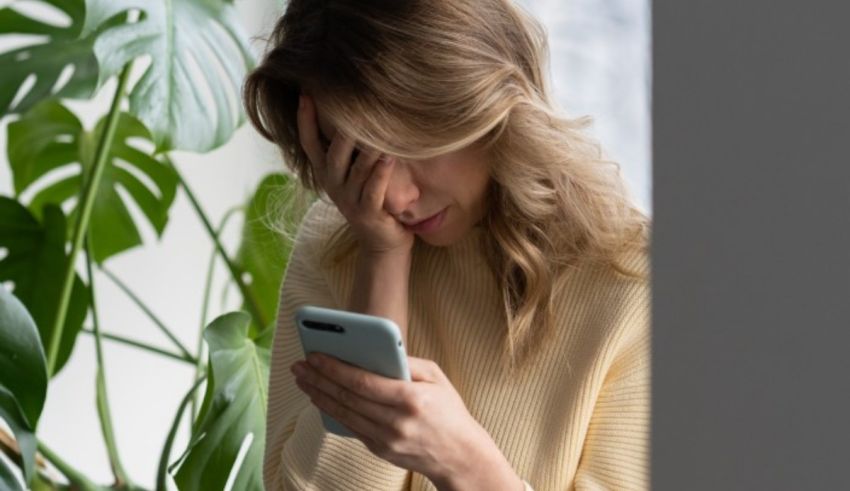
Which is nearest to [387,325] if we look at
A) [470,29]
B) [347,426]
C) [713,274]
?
[347,426]

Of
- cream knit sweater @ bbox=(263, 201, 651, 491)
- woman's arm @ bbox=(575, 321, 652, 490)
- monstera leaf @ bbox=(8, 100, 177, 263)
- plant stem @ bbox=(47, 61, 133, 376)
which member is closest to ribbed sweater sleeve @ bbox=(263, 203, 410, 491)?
cream knit sweater @ bbox=(263, 201, 651, 491)

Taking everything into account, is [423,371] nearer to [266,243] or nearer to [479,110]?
[479,110]

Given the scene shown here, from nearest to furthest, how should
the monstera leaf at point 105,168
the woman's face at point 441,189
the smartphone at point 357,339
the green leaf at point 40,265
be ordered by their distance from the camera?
the smartphone at point 357,339 < the woman's face at point 441,189 < the green leaf at point 40,265 < the monstera leaf at point 105,168

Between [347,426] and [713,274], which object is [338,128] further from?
[713,274]

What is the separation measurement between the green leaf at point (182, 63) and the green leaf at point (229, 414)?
235 millimetres

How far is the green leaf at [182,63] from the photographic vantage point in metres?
1.47

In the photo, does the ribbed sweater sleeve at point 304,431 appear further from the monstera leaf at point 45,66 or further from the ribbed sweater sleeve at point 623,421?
the monstera leaf at point 45,66

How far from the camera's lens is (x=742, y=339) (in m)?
0.30

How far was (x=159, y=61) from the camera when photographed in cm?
151

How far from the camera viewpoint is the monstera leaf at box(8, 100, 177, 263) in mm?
1924

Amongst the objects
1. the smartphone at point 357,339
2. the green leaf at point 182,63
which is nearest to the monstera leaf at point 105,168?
the green leaf at point 182,63

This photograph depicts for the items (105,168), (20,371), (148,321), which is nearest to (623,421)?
(20,371)

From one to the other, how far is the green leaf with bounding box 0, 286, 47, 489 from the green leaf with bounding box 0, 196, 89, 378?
0.38m

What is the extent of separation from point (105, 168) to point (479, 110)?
987mm
